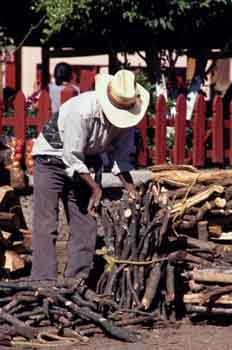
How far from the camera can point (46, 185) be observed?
8.40m

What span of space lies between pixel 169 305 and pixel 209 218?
0.93 m

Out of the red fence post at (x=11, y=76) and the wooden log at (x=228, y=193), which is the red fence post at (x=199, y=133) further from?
the red fence post at (x=11, y=76)

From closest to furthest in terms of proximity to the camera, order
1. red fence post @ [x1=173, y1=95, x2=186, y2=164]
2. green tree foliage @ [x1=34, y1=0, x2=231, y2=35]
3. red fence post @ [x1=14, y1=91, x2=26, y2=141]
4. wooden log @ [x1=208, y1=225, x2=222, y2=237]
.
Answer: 1. wooden log @ [x1=208, y1=225, x2=222, y2=237]
2. red fence post @ [x1=14, y1=91, x2=26, y2=141]
3. red fence post @ [x1=173, y1=95, x2=186, y2=164]
4. green tree foliage @ [x1=34, y1=0, x2=231, y2=35]

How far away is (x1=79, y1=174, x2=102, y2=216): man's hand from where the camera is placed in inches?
315

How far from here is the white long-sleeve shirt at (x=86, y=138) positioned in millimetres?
7965

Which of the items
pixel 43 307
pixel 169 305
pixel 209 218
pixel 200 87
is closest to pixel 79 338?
pixel 43 307

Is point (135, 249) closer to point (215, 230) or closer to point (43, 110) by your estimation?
point (215, 230)

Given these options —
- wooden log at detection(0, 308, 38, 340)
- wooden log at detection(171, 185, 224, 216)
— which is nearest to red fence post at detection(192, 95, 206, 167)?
wooden log at detection(171, 185, 224, 216)

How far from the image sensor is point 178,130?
11180 millimetres

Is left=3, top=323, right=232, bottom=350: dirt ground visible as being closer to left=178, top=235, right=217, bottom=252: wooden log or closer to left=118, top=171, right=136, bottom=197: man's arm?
left=178, top=235, right=217, bottom=252: wooden log

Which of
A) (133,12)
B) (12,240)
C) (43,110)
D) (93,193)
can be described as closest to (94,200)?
(93,193)

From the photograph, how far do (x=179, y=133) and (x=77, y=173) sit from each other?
129 inches

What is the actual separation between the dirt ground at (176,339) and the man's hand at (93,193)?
0.95m

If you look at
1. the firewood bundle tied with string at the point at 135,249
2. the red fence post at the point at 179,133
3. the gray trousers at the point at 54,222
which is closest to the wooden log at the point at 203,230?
the firewood bundle tied with string at the point at 135,249
